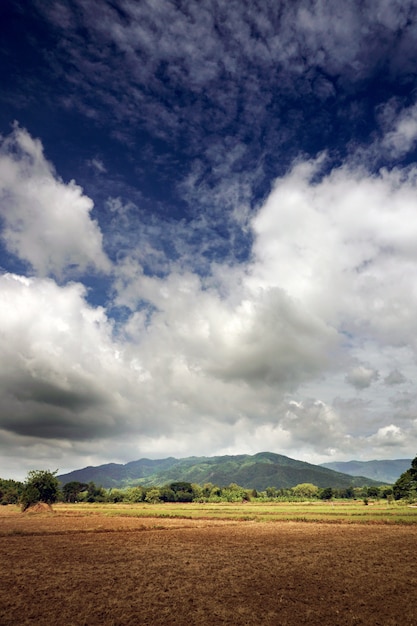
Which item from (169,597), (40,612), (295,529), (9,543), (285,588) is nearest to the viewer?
(40,612)

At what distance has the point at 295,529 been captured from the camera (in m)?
53.6

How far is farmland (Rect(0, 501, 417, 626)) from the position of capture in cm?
1806

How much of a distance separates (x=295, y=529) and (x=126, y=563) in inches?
1282

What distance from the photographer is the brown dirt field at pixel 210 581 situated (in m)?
18.0

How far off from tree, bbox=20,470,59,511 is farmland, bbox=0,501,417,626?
181 feet

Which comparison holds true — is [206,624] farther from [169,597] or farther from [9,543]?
[9,543]

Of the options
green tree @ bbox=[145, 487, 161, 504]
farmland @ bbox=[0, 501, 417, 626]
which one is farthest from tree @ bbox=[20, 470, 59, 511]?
green tree @ bbox=[145, 487, 161, 504]

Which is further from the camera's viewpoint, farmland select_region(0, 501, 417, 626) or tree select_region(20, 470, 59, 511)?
tree select_region(20, 470, 59, 511)

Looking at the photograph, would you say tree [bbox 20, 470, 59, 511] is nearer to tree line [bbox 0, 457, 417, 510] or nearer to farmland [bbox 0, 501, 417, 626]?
tree line [bbox 0, 457, 417, 510]

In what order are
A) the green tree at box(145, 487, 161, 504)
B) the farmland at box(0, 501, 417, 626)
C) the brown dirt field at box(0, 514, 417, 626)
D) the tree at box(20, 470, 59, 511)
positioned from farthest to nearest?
1. the green tree at box(145, 487, 161, 504)
2. the tree at box(20, 470, 59, 511)
3. the farmland at box(0, 501, 417, 626)
4. the brown dirt field at box(0, 514, 417, 626)

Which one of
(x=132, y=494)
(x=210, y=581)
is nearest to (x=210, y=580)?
(x=210, y=581)

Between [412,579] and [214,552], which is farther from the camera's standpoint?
[214,552]

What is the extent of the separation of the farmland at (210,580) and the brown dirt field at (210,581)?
59mm

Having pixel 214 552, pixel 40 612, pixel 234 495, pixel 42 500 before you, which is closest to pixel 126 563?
pixel 214 552
